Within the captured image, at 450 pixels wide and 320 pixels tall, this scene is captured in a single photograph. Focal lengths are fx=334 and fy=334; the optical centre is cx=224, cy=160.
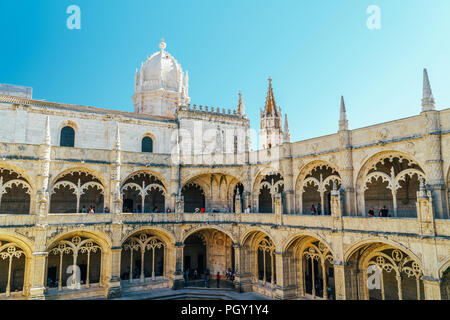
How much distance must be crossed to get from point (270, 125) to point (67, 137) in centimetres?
2493

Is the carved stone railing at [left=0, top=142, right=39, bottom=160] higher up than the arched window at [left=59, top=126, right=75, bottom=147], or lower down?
lower down

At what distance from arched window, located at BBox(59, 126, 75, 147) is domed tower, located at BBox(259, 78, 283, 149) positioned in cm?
2303

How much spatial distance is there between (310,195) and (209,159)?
929 cm

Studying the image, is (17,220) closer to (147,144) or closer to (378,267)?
(147,144)

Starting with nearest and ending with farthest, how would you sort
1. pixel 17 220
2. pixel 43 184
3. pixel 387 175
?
pixel 387 175 < pixel 17 220 < pixel 43 184

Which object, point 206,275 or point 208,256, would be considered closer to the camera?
point 206,275

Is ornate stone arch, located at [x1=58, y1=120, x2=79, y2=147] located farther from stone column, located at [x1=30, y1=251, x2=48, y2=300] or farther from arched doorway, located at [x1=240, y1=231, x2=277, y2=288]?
arched doorway, located at [x1=240, y1=231, x2=277, y2=288]

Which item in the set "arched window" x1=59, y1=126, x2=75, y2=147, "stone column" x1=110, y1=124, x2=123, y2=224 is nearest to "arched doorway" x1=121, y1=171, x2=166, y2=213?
"stone column" x1=110, y1=124, x2=123, y2=224

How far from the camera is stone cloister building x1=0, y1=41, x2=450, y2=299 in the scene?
1802cm

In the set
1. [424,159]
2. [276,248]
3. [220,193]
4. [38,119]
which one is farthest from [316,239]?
[38,119]

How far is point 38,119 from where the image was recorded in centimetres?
2752

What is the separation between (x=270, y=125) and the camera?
144 ft

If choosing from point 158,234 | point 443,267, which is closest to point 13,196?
point 158,234

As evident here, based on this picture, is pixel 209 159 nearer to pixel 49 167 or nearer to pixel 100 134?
pixel 100 134
